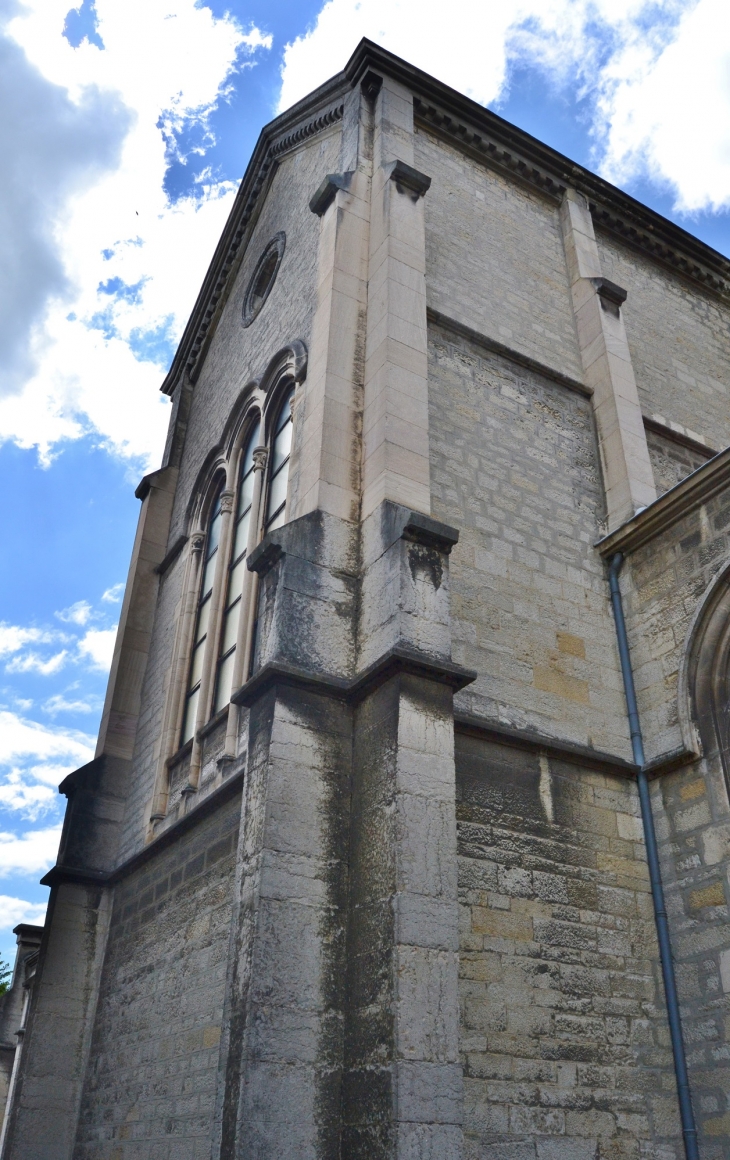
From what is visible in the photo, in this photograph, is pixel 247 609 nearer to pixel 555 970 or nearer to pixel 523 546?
pixel 523 546

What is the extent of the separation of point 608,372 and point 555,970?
243 inches

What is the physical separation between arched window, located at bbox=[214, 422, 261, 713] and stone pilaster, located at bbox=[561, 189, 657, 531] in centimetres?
374

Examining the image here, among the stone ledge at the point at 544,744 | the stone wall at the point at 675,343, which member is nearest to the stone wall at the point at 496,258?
the stone wall at the point at 675,343

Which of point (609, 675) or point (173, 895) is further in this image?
point (173, 895)

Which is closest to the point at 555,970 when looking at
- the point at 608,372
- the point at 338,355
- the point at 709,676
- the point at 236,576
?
the point at 709,676

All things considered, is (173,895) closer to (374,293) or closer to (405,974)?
(405,974)

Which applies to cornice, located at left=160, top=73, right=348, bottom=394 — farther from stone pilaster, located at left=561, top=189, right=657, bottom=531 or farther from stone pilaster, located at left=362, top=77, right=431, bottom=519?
stone pilaster, located at left=561, top=189, right=657, bottom=531

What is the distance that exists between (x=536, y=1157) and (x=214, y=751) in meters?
4.47

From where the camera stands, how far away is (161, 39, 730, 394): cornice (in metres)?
11.5

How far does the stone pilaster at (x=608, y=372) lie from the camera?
9.34 meters

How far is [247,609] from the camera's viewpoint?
30.7 ft

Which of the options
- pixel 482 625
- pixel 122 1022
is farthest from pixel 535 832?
pixel 122 1022

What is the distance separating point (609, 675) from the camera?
821 centimetres

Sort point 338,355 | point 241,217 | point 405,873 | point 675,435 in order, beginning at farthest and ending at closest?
point 241,217 < point 675,435 < point 338,355 < point 405,873
